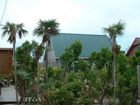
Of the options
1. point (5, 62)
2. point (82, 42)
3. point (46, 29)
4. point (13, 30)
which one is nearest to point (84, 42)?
point (82, 42)

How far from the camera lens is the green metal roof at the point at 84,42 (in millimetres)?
42750

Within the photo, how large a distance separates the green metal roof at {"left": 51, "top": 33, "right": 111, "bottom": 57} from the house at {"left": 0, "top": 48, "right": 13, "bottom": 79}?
17.5 m

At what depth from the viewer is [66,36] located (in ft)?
142

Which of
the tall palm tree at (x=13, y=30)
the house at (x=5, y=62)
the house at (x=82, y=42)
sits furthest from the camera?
the house at (x=82, y=42)

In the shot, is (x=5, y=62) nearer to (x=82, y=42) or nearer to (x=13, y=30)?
(x=13, y=30)

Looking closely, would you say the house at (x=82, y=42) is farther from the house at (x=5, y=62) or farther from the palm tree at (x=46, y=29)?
the palm tree at (x=46, y=29)

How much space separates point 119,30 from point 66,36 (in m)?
20.9

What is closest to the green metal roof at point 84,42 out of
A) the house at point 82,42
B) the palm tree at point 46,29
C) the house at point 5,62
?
the house at point 82,42

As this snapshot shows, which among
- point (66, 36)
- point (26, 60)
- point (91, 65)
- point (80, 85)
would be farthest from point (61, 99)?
point (66, 36)

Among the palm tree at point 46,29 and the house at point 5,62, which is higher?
the palm tree at point 46,29

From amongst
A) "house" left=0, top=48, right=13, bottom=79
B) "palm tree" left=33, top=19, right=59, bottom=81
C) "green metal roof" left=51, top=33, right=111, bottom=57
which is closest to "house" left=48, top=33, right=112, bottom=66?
"green metal roof" left=51, top=33, right=111, bottom=57

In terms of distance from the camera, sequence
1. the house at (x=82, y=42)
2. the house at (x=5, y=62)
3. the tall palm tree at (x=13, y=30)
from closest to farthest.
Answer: the tall palm tree at (x=13, y=30) → the house at (x=5, y=62) → the house at (x=82, y=42)

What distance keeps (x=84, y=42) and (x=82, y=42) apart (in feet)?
4.07

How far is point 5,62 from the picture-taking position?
80.6ft
